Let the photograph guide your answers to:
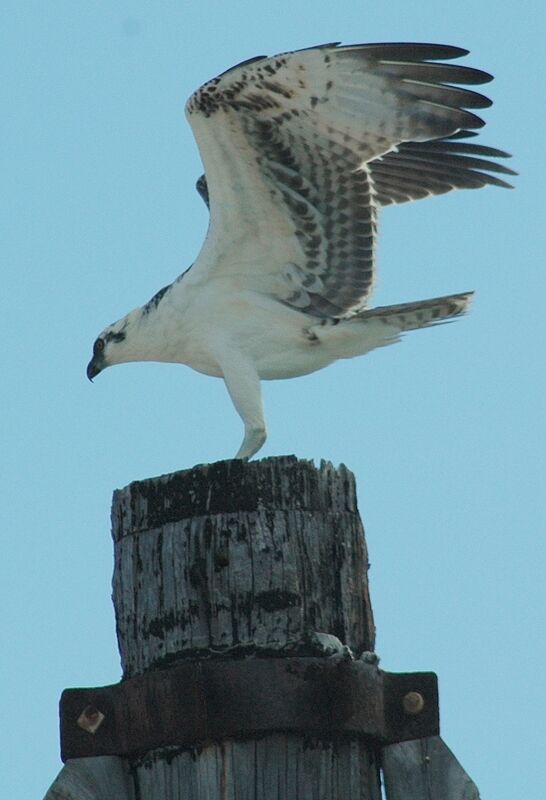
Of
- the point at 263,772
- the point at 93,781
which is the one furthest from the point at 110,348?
the point at 263,772

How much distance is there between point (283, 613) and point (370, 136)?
4.00 meters

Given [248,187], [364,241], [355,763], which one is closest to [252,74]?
[248,187]

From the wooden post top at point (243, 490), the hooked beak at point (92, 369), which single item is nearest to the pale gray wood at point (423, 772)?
the wooden post top at point (243, 490)

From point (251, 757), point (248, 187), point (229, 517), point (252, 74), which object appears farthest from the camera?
point (248, 187)

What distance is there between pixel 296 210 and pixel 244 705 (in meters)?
4.17

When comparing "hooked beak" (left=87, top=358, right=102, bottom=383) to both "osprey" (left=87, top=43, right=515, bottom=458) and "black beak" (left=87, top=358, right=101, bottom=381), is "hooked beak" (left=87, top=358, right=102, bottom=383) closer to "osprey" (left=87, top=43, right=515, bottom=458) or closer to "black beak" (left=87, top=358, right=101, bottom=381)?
"black beak" (left=87, top=358, right=101, bottom=381)

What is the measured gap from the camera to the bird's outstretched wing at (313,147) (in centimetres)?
657

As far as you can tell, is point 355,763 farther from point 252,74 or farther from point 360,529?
point 252,74

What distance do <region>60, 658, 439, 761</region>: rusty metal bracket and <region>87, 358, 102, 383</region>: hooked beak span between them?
4.48m

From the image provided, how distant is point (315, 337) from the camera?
6.75 m

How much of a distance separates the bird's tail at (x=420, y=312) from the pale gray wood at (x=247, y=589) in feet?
11.3

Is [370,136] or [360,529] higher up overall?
[370,136]

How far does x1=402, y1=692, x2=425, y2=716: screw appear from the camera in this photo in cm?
335

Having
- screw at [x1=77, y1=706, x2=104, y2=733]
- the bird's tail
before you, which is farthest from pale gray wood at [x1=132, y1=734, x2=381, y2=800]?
the bird's tail
